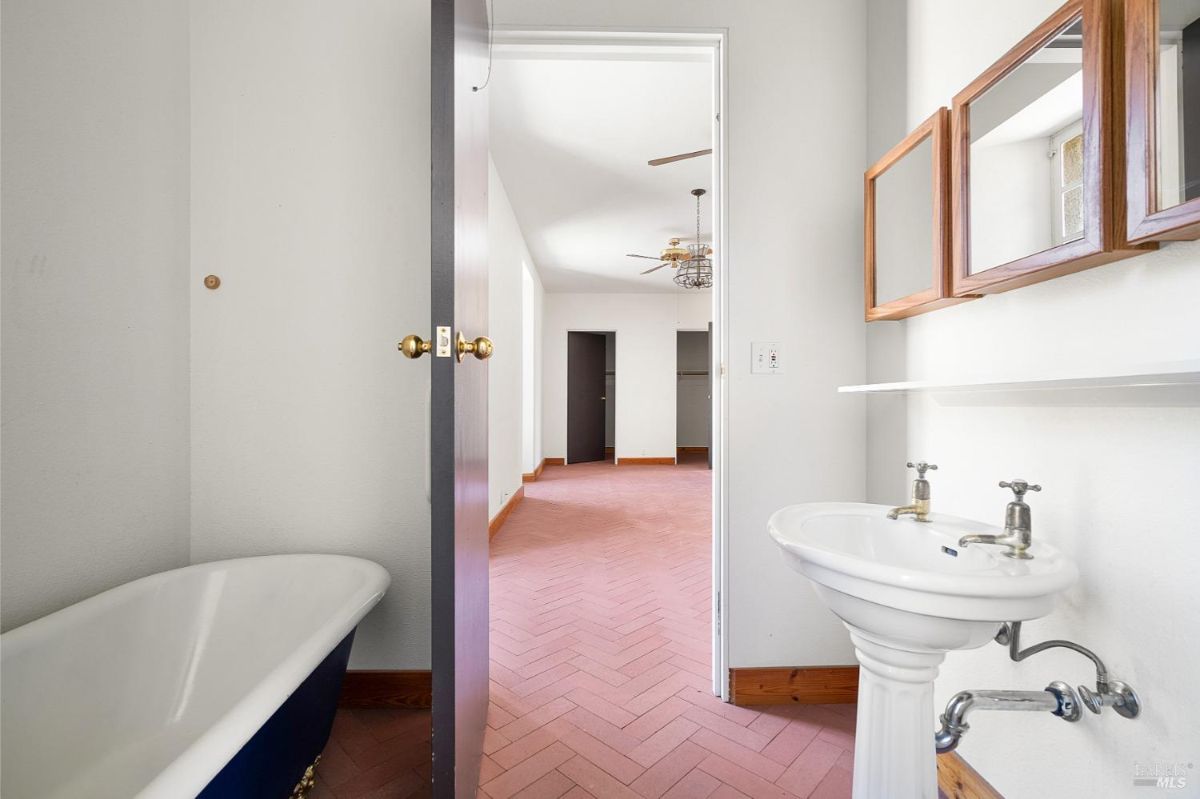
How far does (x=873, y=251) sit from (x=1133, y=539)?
3.28 ft

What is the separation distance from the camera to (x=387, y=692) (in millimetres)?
1712

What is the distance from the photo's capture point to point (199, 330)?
166 cm

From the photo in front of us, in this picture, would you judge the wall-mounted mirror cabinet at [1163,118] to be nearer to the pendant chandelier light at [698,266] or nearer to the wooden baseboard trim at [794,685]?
the wooden baseboard trim at [794,685]

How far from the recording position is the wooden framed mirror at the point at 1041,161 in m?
0.86

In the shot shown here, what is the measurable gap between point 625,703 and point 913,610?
4.06ft

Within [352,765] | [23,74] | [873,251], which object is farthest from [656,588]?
[23,74]

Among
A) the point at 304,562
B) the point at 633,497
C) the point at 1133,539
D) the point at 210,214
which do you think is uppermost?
the point at 210,214

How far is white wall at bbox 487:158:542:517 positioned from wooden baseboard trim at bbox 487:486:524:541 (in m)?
0.06

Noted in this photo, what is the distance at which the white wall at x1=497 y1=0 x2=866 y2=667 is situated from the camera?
1720mm

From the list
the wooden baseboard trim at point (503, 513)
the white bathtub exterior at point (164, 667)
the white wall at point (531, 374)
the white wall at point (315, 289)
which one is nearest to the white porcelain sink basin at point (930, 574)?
the white bathtub exterior at point (164, 667)

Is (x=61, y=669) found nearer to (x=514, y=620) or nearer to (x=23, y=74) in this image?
(x=23, y=74)

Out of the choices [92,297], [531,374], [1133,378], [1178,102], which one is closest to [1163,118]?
[1178,102]

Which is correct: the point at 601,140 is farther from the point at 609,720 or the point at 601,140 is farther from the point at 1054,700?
the point at 1054,700

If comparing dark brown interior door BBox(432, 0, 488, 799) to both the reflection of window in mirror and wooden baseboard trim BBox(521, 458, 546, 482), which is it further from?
wooden baseboard trim BBox(521, 458, 546, 482)
